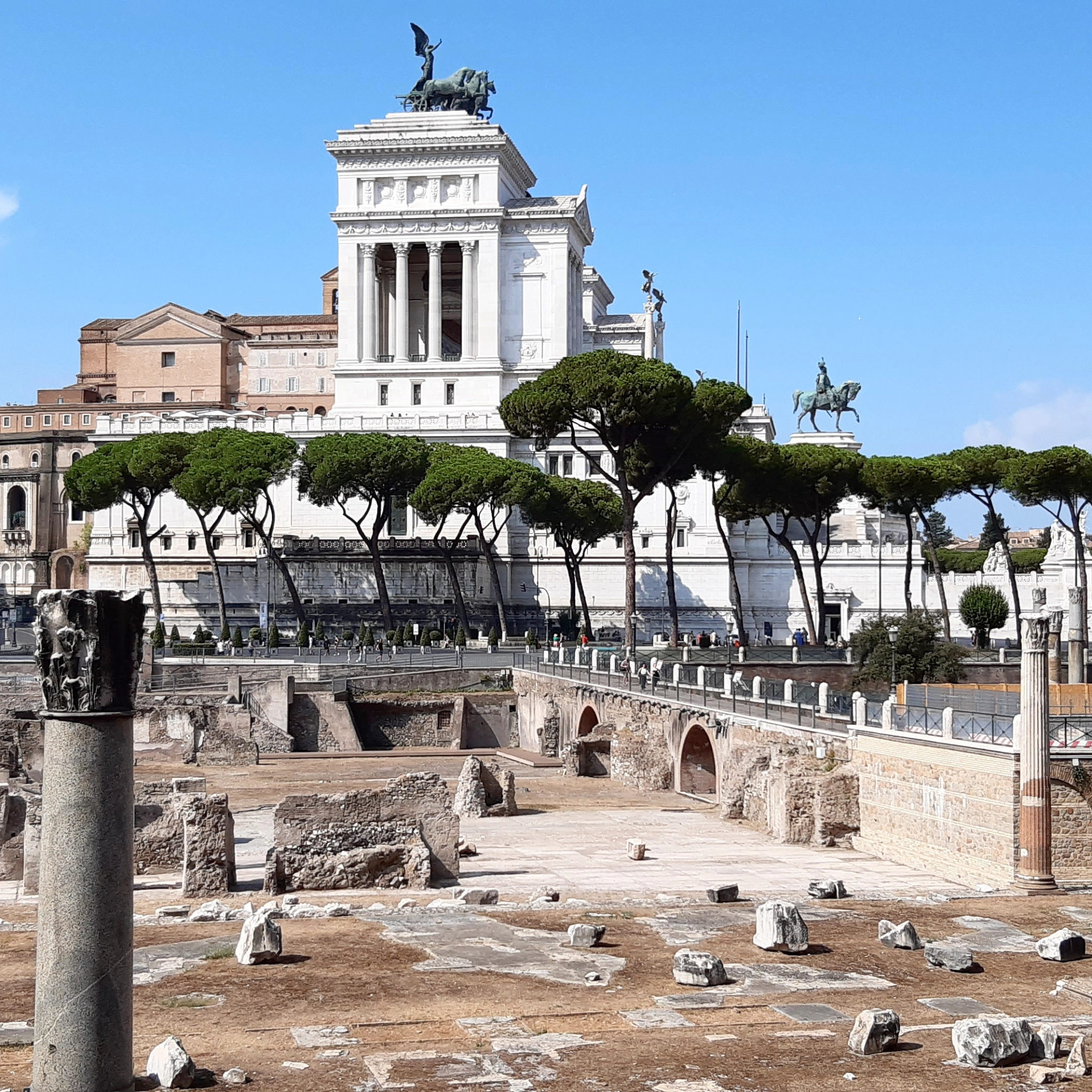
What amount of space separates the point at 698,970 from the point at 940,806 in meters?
9.54

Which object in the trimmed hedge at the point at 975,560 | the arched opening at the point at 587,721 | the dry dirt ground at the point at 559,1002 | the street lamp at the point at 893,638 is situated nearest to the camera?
the dry dirt ground at the point at 559,1002

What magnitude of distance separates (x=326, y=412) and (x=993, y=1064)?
88.9 m

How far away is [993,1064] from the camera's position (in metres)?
13.9

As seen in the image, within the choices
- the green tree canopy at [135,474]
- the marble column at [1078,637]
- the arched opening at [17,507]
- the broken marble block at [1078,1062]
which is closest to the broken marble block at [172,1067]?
the broken marble block at [1078,1062]

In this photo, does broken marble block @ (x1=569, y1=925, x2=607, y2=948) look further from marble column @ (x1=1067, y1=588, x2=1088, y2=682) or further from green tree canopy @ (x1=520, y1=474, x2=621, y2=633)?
green tree canopy @ (x1=520, y1=474, x2=621, y2=633)

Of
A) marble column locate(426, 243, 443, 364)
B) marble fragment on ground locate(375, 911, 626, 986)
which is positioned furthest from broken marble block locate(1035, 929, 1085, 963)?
marble column locate(426, 243, 443, 364)

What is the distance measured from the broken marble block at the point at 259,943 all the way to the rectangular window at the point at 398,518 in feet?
214

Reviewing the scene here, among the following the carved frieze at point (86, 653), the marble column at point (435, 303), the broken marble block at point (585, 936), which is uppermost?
the marble column at point (435, 303)

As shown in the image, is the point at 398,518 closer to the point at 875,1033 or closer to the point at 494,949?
the point at 494,949

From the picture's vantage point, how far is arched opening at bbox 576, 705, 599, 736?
A: 47156 mm

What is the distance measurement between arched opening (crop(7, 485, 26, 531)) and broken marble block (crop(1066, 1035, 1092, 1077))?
295 ft

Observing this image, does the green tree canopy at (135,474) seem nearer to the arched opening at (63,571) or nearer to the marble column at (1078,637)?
the arched opening at (63,571)

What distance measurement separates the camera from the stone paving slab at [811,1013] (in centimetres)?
1534

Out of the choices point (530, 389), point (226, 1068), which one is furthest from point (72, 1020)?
point (530, 389)
